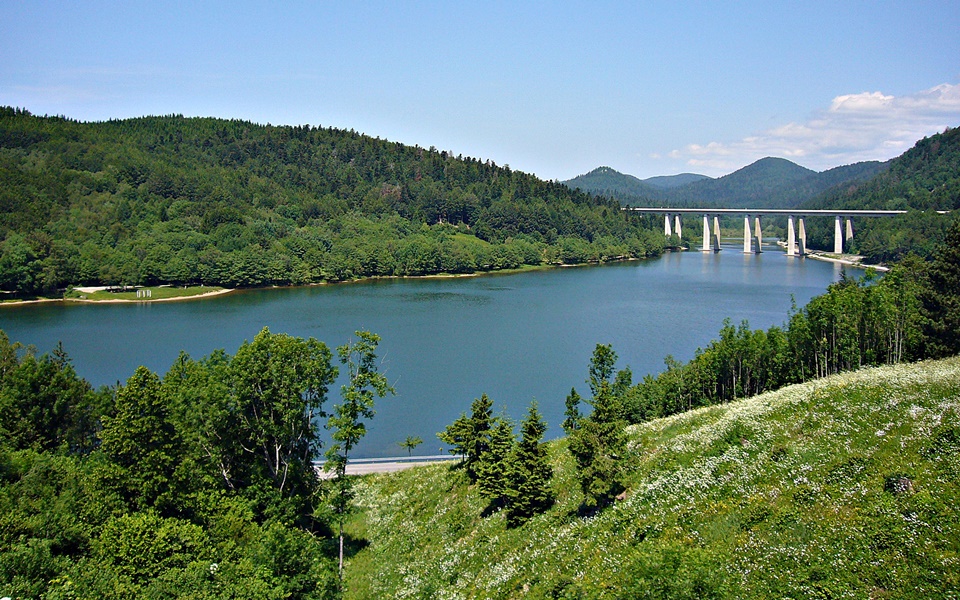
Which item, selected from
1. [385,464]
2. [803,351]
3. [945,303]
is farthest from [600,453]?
[803,351]

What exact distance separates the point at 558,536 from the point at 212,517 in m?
8.61

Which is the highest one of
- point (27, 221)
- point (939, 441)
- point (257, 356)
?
point (27, 221)

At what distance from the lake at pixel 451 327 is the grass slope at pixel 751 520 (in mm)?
16463

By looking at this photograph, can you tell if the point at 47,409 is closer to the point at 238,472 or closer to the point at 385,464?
the point at 238,472

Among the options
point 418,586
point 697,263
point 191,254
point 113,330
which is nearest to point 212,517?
point 418,586

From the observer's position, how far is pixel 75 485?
18266 millimetres

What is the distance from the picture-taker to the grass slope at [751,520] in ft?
30.5

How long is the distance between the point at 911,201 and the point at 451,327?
119285mm

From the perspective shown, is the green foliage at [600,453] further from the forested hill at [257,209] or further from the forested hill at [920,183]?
the forested hill at [920,183]

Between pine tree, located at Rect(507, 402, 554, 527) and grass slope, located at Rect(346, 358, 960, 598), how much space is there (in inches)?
16.6

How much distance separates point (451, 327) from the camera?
194 ft

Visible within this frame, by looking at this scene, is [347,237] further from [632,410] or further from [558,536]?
[558,536]

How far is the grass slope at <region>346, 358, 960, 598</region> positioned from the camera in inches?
366

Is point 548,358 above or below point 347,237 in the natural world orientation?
below
